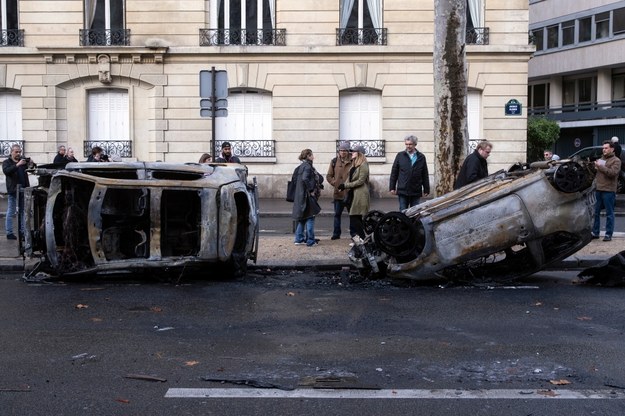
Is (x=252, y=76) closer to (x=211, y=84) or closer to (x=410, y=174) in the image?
(x=211, y=84)

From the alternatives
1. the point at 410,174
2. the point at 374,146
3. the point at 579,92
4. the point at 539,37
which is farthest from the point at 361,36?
the point at 539,37

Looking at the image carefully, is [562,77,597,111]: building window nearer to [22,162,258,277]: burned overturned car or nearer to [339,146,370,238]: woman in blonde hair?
[339,146,370,238]: woman in blonde hair

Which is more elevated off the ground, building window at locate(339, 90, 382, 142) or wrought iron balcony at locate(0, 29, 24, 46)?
wrought iron balcony at locate(0, 29, 24, 46)

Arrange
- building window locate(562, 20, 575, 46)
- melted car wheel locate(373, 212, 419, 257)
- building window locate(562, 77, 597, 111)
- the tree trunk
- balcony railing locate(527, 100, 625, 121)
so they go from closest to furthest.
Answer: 1. melted car wheel locate(373, 212, 419, 257)
2. the tree trunk
3. balcony railing locate(527, 100, 625, 121)
4. building window locate(562, 20, 575, 46)
5. building window locate(562, 77, 597, 111)

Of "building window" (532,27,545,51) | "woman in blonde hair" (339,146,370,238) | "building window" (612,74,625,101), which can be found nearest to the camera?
"woman in blonde hair" (339,146,370,238)

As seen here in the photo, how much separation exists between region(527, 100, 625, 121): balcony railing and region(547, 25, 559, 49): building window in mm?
3388

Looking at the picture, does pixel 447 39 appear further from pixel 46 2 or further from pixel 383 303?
pixel 46 2

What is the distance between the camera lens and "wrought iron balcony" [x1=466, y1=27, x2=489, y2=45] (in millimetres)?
24672

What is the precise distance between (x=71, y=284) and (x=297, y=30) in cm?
1608

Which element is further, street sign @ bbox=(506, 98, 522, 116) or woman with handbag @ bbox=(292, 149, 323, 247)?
street sign @ bbox=(506, 98, 522, 116)

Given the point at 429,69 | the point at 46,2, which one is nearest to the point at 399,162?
the point at 429,69

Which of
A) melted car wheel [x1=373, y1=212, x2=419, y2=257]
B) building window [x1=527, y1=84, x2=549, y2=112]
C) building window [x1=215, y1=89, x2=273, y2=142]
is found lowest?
melted car wheel [x1=373, y1=212, x2=419, y2=257]

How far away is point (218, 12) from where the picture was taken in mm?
24719

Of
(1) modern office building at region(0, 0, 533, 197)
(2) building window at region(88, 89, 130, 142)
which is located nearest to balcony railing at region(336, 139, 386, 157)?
(1) modern office building at region(0, 0, 533, 197)
